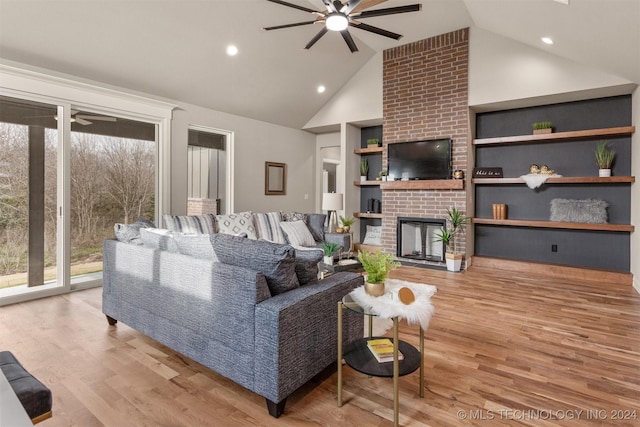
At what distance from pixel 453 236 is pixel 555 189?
5.35 feet

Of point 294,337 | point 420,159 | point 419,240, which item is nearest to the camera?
point 294,337

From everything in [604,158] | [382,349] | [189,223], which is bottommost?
[382,349]

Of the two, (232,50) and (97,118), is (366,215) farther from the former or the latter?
(97,118)

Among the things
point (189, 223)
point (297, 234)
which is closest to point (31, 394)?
point (189, 223)

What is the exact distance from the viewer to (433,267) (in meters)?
5.57

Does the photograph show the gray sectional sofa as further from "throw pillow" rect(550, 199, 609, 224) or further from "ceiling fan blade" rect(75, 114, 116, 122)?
"throw pillow" rect(550, 199, 609, 224)

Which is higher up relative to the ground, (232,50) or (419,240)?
(232,50)

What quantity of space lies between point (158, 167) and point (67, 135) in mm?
1147

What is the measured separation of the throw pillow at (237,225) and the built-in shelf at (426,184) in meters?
2.61

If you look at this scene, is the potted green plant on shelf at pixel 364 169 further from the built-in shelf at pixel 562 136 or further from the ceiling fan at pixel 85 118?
the ceiling fan at pixel 85 118

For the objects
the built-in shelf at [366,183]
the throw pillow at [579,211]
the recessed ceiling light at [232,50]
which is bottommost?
the throw pillow at [579,211]

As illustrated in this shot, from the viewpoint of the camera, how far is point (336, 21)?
327cm

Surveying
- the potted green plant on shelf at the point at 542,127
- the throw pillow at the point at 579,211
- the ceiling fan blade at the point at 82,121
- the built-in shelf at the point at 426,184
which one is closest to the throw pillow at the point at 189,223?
the ceiling fan blade at the point at 82,121

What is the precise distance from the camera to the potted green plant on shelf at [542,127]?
4.99 metres
